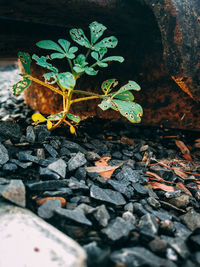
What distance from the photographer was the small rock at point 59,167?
1.25 m

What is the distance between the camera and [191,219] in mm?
1113

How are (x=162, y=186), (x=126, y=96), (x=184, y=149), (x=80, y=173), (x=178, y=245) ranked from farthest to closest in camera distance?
(x=184, y=149)
(x=126, y=96)
(x=162, y=186)
(x=80, y=173)
(x=178, y=245)

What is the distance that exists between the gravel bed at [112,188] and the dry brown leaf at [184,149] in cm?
4

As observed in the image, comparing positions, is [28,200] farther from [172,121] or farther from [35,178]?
[172,121]

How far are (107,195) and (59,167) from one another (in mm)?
312

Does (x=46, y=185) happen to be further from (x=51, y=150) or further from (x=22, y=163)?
(x=51, y=150)

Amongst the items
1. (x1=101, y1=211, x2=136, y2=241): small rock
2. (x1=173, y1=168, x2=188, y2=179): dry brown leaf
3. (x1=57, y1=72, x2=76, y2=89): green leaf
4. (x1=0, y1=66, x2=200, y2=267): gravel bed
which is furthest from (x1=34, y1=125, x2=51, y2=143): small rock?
(x1=173, y1=168, x2=188, y2=179): dry brown leaf

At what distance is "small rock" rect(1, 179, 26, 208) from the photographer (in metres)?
0.97

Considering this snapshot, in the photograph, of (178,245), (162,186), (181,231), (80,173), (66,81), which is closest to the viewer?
(178,245)

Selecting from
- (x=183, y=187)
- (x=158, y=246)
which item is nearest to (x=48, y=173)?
(x=158, y=246)

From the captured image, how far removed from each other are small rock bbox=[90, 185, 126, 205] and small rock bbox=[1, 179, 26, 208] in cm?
32

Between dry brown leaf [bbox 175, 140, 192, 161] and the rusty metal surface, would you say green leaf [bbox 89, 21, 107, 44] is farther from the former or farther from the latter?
dry brown leaf [bbox 175, 140, 192, 161]

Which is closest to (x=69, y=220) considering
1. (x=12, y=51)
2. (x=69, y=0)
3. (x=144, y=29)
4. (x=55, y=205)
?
(x=55, y=205)

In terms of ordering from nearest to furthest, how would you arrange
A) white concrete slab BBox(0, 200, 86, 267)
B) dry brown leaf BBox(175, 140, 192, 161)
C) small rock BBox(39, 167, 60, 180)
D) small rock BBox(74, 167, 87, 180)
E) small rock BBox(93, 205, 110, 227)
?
white concrete slab BBox(0, 200, 86, 267)
small rock BBox(93, 205, 110, 227)
small rock BBox(39, 167, 60, 180)
small rock BBox(74, 167, 87, 180)
dry brown leaf BBox(175, 140, 192, 161)
